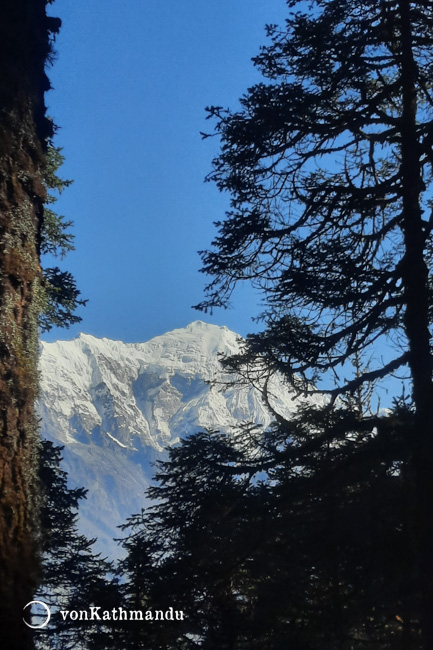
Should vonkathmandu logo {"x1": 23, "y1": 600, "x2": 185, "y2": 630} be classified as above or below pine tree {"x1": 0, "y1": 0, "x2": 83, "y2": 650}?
below

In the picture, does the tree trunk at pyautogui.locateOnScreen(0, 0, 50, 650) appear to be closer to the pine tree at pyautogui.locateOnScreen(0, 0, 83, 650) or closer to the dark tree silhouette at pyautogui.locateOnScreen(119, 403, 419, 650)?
the pine tree at pyautogui.locateOnScreen(0, 0, 83, 650)

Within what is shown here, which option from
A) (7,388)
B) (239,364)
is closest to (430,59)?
(239,364)

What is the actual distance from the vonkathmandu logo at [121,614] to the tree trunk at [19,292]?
2669 millimetres

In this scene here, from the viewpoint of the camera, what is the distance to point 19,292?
4.67 metres

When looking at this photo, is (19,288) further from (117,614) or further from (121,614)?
(117,614)

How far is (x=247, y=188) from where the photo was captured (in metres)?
7.98

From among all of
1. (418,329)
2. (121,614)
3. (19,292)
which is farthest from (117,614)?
(418,329)

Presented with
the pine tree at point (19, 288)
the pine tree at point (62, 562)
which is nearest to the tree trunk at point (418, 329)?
the pine tree at point (19, 288)

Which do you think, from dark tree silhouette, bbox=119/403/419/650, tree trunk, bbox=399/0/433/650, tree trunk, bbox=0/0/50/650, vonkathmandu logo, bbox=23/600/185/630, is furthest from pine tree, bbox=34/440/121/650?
tree trunk, bbox=0/0/50/650

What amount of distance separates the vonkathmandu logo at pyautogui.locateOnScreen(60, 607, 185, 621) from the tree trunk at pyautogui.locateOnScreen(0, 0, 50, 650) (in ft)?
8.76

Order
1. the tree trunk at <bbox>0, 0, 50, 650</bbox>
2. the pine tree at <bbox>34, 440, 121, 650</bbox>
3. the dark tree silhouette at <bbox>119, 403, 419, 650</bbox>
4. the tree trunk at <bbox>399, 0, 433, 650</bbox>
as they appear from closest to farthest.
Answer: the tree trunk at <bbox>0, 0, 50, 650</bbox>, the tree trunk at <bbox>399, 0, 433, 650</bbox>, the dark tree silhouette at <bbox>119, 403, 419, 650</bbox>, the pine tree at <bbox>34, 440, 121, 650</bbox>

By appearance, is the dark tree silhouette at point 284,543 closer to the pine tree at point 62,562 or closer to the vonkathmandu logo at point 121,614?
the vonkathmandu logo at point 121,614

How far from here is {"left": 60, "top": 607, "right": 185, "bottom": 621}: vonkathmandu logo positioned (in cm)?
662

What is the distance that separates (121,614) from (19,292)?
421cm
